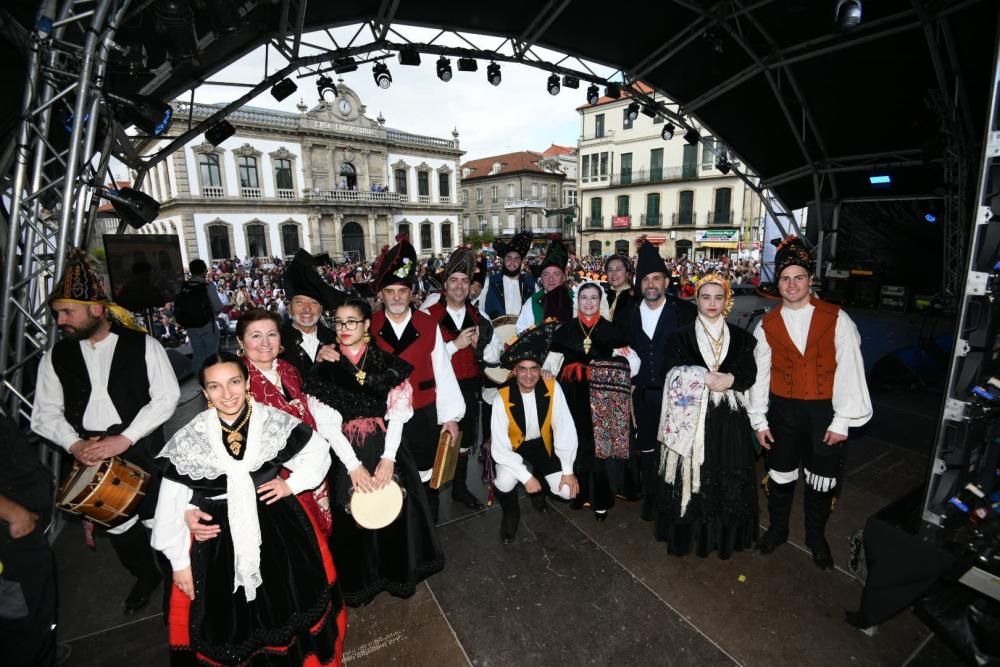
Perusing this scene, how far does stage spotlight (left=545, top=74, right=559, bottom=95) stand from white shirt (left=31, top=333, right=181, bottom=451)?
802cm

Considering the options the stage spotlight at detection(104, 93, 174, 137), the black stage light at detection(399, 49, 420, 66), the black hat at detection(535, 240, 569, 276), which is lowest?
the black hat at detection(535, 240, 569, 276)

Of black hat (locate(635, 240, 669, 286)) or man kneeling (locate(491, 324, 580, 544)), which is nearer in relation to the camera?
man kneeling (locate(491, 324, 580, 544))

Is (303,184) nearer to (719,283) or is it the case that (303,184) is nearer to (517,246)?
(517,246)

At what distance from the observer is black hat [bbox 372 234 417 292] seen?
10.7 ft

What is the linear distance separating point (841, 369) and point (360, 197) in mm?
37051

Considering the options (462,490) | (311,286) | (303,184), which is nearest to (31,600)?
(311,286)

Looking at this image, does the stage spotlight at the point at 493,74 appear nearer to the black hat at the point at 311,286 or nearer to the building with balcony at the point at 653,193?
the black hat at the point at 311,286

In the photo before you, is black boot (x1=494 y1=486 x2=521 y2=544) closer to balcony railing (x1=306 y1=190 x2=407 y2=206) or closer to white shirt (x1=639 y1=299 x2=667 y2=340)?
white shirt (x1=639 y1=299 x2=667 y2=340)

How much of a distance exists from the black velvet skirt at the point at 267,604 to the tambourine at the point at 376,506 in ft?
1.05

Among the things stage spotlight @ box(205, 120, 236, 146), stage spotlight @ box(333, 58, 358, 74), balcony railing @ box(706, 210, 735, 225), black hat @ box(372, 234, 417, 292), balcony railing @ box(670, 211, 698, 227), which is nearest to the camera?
black hat @ box(372, 234, 417, 292)

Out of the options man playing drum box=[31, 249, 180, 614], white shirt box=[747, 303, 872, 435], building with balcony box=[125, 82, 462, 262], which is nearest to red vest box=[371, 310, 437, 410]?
man playing drum box=[31, 249, 180, 614]

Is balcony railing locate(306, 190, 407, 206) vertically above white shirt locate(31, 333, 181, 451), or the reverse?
balcony railing locate(306, 190, 407, 206)

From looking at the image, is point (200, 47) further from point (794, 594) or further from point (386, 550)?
point (794, 594)

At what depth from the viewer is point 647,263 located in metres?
4.11
